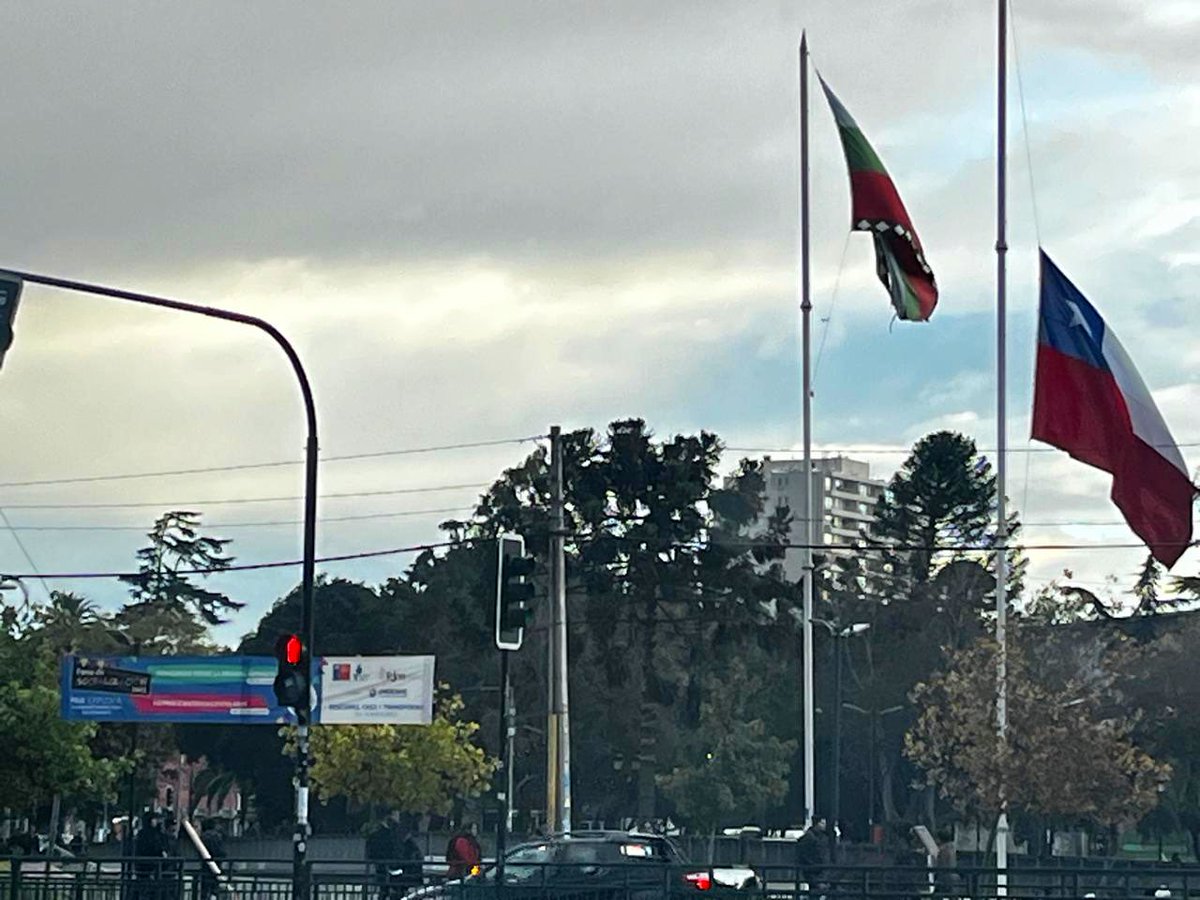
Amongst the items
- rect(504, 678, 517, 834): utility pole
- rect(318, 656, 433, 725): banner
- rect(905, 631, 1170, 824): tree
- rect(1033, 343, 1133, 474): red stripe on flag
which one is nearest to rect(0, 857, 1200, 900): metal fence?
rect(504, 678, 517, 834): utility pole

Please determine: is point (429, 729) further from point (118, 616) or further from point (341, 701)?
point (118, 616)

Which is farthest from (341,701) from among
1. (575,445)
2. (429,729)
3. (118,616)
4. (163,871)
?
(118,616)

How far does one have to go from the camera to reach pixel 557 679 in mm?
45938

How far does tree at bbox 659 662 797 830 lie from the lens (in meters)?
76.1

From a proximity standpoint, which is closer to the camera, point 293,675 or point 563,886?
point 563,886

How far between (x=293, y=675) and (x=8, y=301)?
18.5 ft

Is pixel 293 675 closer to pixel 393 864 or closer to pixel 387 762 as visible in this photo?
pixel 393 864

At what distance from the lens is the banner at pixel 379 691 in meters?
54.5

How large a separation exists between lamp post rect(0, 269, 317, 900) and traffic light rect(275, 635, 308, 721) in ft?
0.13

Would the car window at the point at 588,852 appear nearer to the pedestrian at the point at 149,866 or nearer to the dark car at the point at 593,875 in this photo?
the dark car at the point at 593,875

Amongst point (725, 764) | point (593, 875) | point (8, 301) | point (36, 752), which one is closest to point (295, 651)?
point (593, 875)

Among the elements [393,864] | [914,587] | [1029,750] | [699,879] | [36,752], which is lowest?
[699,879]

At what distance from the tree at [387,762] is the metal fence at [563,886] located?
1255 inches

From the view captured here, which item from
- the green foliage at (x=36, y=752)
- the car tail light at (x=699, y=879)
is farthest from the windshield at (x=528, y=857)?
the green foliage at (x=36, y=752)
